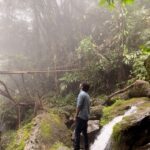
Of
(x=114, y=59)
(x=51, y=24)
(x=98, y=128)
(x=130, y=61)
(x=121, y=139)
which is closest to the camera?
(x=121, y=139)

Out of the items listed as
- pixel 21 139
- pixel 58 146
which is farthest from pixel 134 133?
pixel 21 139

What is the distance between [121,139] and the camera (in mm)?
7836

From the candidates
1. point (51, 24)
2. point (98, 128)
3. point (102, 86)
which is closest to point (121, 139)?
point (98, 128)

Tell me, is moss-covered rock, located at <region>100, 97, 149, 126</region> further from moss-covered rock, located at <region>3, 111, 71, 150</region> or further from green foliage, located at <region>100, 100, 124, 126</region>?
moss-covered rock, located at <region>3, 111, 71, 150</region>

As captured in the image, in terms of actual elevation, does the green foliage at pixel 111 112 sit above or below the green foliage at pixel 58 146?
above

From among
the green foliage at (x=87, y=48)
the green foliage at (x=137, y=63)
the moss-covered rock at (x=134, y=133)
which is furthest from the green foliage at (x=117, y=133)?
the green foliage at (x=87, y=48)

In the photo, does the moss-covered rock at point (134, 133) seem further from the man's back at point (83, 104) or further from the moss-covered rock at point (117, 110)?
the moss-covered rock at point (117, 110)

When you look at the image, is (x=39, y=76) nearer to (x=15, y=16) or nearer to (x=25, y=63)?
(x=25, y=63)

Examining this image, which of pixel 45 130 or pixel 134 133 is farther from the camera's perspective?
pixel 45 130

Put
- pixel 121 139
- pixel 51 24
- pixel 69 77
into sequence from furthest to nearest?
pixel 51 24, pixel 69 77, pixel 121 139

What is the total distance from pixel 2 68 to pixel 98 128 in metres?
11.6

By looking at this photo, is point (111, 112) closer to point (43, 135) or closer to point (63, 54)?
point (43, 135)

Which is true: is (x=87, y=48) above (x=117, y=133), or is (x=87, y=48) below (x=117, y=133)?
above

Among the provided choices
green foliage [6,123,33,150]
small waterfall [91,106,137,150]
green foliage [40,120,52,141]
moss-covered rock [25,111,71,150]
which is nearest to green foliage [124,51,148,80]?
A: small waterfall [91,106,137,150]
